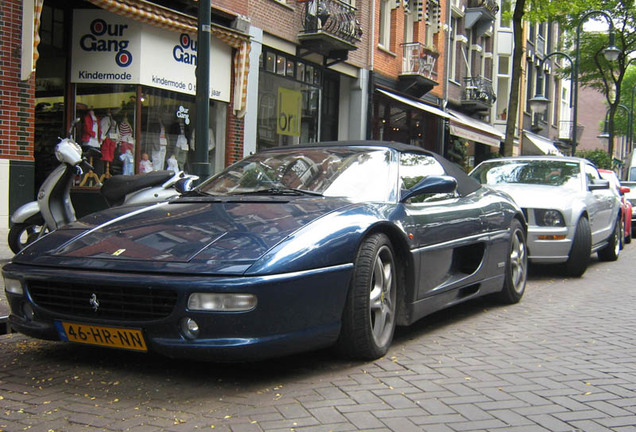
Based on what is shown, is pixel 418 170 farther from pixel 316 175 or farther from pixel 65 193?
pixel 65 193

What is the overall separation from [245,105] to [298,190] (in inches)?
411

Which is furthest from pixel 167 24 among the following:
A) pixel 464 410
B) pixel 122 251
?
pixel 464 410

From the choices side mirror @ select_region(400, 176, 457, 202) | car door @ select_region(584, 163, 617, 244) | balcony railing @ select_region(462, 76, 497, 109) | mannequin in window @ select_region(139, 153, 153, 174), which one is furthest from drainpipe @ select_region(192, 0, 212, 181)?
balcony railing @ select_region(462, 76, 497, 109)

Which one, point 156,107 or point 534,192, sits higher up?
point 156,107

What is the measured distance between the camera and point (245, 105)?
48.0ft

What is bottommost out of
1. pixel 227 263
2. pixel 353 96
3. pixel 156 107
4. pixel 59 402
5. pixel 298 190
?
pixel 59 402

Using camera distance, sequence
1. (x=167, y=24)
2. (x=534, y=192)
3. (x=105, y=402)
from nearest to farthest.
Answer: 1. (x=105, y=402)
2. (x=534, y=192)
3. (x=167, y=24)

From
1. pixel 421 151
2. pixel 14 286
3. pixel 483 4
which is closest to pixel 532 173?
pixel 421 151

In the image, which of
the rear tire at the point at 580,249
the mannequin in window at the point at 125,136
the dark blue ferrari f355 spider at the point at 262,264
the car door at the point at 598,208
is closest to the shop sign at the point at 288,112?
the mannequin in window at the point at 125,136

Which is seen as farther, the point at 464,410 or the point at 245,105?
the point at 245,105

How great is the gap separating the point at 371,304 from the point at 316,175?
112 cm

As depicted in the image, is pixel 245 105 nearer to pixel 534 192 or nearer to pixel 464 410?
pixel 534 192

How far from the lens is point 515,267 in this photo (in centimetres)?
636

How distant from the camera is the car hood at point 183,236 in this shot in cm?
342
